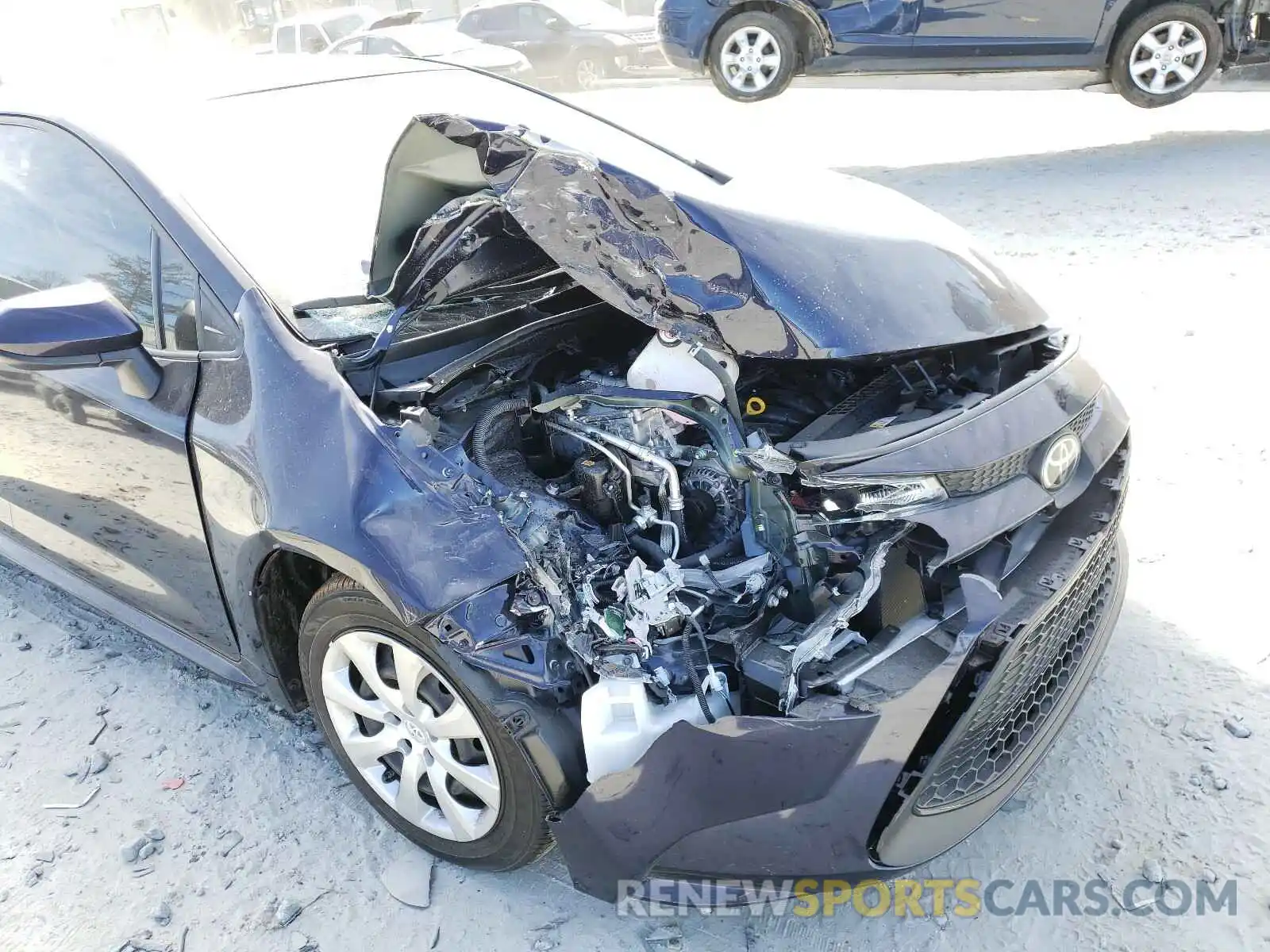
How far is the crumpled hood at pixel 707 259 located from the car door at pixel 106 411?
23.6 inches

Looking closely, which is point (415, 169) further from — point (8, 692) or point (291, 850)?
point (8, 692)

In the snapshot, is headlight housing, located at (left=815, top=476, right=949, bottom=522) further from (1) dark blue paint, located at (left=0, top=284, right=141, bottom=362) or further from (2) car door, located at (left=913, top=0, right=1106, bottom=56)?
(2) car door, located at (left=913, top=0, right=1106, bottom=56)

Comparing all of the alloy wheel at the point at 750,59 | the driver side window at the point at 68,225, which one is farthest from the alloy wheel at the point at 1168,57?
the driver side window at the point at 68,225

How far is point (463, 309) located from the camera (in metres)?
2.60

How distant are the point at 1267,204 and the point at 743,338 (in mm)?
5219

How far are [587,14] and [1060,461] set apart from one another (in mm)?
13409

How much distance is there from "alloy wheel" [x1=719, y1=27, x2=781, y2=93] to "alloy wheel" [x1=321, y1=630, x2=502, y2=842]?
7.15 m

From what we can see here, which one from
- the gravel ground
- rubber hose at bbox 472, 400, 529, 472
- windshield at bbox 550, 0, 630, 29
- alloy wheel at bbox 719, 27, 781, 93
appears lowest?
the gravel ground

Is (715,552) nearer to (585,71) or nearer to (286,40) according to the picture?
(585,71)

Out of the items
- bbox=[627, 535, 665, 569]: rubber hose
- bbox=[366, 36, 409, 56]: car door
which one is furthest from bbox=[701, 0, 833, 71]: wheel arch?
bbox=[627, 535, 665, 569]: rubber hose

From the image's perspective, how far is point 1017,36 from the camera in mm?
6855

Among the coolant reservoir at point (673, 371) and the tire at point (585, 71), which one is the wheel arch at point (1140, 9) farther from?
the tire at point (585, 71)

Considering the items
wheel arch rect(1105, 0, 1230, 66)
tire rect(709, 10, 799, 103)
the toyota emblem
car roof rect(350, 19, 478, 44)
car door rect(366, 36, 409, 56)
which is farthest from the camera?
car roof rect(350, 19, 478, 44)

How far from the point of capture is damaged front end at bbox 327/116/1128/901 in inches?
68.5
